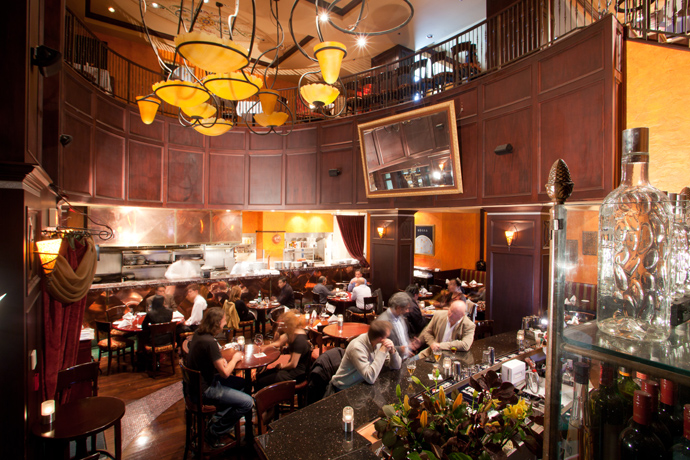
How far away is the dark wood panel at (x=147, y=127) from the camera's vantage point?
23.0 ft

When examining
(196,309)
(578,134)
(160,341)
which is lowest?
(160,341)

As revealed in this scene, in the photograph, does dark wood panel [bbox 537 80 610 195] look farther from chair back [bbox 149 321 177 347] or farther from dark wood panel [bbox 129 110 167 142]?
dark wood panel [bbox 129 110 167 142]

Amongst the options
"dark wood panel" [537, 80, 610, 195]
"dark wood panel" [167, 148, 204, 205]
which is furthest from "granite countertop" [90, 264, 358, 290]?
"dark wood panel" [537, 80, 610, 195]

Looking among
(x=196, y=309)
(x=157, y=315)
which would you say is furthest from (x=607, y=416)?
(x=196, y=309)

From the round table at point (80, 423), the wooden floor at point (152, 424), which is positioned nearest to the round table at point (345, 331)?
the wooden floor at point (152, 424)

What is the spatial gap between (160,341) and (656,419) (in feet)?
20.4

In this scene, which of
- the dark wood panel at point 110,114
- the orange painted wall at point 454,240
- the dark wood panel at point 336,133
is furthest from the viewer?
the orange painted wall at point 454,240

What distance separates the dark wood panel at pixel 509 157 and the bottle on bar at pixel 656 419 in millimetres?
4643

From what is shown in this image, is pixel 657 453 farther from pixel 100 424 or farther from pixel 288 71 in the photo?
pixel 288 71

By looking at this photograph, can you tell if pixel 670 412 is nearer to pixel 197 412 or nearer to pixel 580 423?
pixel 580 423

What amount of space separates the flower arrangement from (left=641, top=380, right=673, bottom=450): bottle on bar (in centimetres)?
33

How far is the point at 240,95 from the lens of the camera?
2537mm

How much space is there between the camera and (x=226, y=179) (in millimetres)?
A: 8422

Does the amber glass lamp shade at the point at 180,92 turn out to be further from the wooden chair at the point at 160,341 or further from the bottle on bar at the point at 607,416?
the wooden chair at the point at 160,341
